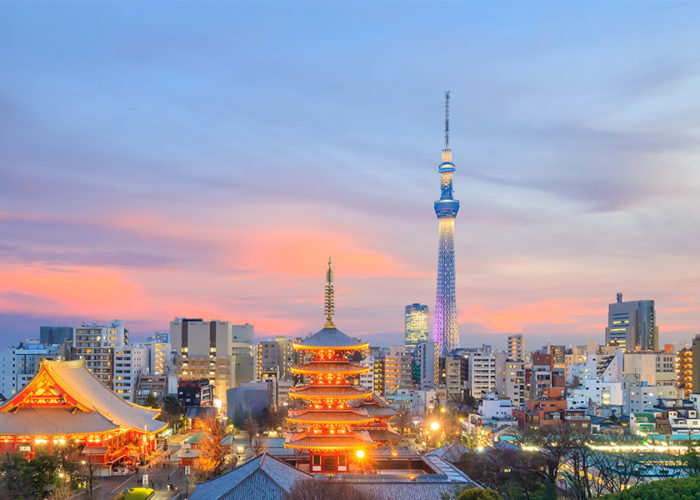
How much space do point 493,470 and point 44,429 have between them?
2308cm

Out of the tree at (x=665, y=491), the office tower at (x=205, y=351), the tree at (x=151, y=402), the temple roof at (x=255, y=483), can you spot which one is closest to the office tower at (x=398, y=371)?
the office tower at (x=205, y=351)

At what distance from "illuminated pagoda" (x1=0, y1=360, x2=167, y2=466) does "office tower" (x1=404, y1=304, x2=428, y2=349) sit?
421 feet

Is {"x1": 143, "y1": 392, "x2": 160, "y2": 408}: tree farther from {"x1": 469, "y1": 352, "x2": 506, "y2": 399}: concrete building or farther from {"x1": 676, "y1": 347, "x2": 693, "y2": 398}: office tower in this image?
{"x1": 676, "y1": 347, "x2": 693, "y2": 398}: office tower

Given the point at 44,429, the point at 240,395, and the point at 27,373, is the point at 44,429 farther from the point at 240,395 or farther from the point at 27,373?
the point at 27,373

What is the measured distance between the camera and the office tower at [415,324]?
169m

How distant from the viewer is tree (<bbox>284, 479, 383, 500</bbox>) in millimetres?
22156

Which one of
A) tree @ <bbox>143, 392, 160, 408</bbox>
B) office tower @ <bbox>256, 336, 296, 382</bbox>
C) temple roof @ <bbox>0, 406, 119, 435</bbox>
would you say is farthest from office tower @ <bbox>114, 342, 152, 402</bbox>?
office tower @ <bbox>256, 336, 296, 382</bbox>

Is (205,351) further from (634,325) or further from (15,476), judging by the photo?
(634,325)

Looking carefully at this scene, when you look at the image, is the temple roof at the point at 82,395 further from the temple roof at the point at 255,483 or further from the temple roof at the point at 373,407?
the temple roof at the point at 255,483

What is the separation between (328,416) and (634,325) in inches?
4440

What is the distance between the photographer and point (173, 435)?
52.9 meters

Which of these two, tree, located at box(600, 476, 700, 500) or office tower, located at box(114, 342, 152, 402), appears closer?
tree, located at box(600, 476, 700, 500)

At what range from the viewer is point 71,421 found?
123 feet

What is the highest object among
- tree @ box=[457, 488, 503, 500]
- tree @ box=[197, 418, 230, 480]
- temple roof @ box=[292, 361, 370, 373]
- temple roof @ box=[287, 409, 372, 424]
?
temple roof @ box=[292, 361, 370, 373]
